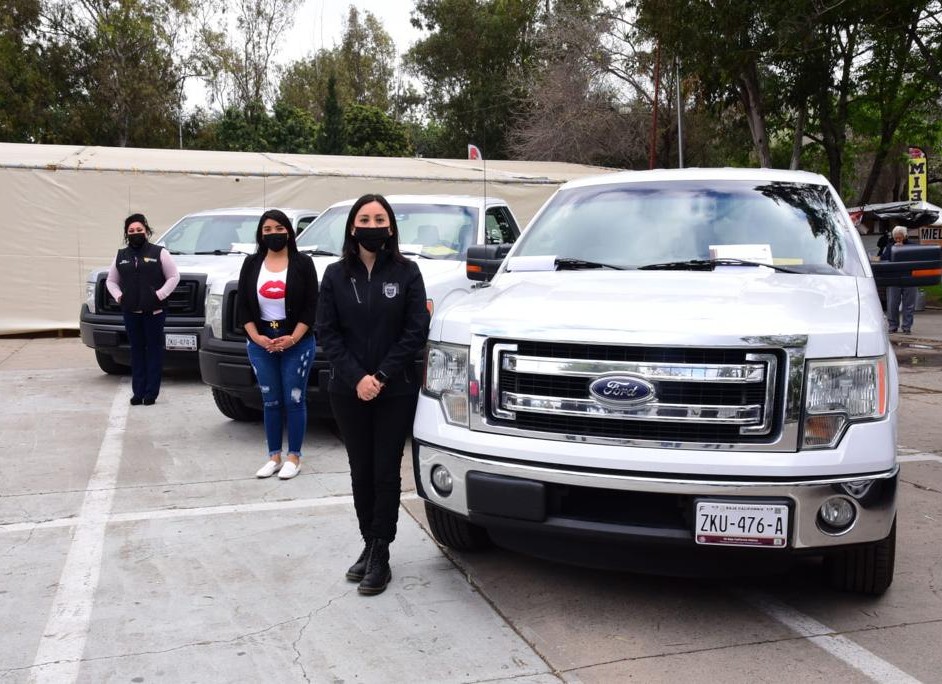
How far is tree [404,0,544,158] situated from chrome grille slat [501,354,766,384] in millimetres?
43684

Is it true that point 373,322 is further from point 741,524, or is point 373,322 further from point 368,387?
point 741,524

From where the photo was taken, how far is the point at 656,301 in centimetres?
395

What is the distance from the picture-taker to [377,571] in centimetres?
428

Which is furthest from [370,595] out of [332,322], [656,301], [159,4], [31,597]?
[159,4]

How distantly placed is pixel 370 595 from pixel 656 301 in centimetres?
176

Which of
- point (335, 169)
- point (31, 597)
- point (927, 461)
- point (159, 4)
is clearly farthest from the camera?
point (159, 4)

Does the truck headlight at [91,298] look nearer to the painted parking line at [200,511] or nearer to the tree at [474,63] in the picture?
the painted parking line at [200,511]

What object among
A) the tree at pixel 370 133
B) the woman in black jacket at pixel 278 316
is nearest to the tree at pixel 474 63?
the tree at pixel 370 133

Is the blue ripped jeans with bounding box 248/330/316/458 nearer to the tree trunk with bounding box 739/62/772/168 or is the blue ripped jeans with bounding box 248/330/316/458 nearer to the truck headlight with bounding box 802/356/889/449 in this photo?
the truck headlight with bounding box 802/356/889/449

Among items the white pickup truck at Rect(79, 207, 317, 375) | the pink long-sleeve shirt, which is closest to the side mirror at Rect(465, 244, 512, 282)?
the pink long-sleeve shirt

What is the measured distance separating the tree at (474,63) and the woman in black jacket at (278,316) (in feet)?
135

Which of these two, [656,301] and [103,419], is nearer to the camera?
[656,301]

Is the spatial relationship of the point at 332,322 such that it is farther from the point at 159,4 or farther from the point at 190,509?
the point at 159,4

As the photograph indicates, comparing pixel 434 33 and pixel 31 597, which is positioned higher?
pixel 434 33
